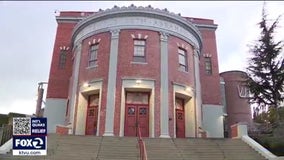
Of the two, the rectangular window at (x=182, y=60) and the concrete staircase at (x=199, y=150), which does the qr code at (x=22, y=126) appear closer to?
the concrete staircase at (x=199, y=150)

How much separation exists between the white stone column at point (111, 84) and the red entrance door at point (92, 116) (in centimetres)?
191

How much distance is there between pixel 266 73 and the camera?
21797 mm

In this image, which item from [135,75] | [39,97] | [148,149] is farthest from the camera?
[39,97]

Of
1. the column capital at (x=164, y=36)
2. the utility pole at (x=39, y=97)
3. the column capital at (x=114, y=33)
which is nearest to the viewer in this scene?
the column capital at (x=114, y=33)

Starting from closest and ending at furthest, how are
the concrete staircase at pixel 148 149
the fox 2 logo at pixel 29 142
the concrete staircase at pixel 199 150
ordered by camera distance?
1. the fox 2 logo at pixel 29 142
2. the concrete staircase at pixel 148 149
3. the concrete staircase at pixel 199 150

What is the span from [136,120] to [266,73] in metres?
9.89

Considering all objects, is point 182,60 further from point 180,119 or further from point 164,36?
point 180,119

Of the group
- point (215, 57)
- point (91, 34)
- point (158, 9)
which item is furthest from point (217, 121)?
point (91, 34)

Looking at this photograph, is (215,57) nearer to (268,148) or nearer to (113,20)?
(113,20)

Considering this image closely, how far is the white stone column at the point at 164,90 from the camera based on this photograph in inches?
790

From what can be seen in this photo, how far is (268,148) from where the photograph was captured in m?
16.0

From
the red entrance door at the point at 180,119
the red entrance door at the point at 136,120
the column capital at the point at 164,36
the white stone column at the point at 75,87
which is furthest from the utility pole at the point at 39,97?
the column capital at the point at 164,36

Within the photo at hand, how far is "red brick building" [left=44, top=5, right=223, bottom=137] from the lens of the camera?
67.2 ft

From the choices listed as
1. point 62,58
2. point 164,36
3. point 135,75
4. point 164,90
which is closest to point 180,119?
point 164,90
